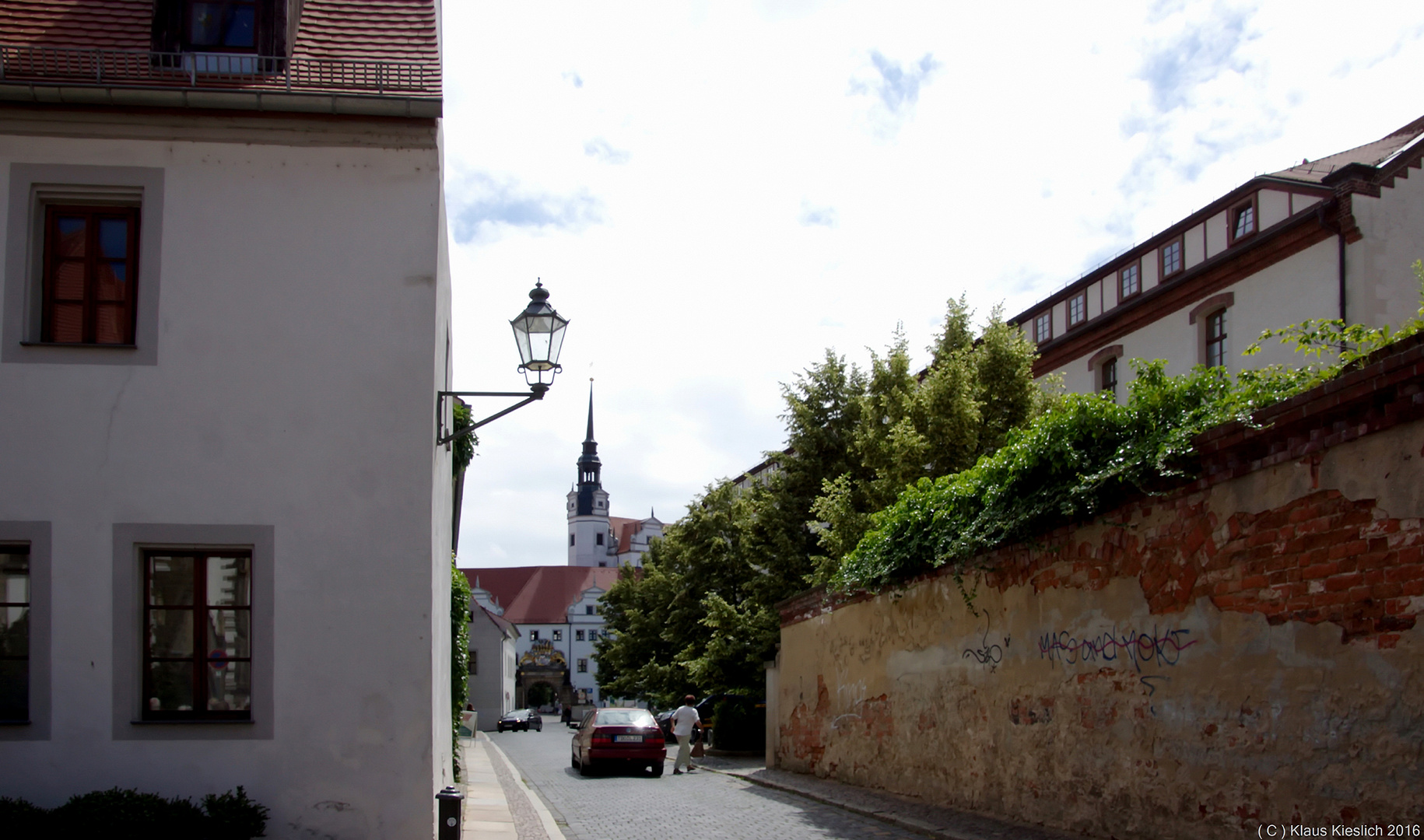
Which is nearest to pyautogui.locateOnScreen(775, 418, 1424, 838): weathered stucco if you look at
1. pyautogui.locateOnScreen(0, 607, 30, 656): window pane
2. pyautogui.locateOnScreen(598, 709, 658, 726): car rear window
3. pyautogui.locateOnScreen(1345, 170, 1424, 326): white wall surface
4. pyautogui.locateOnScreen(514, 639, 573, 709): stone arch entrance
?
pyautogui.locateOnScreen(598, 709, 658, 726): car rear window

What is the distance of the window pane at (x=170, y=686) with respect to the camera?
9.30 metres

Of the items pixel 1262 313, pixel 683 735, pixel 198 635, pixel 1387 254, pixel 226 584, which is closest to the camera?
pixel 198 635

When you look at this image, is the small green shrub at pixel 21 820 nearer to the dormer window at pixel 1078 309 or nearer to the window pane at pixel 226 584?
the window pane at pixel 226 584

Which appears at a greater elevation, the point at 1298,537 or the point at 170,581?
the point at 1298,537

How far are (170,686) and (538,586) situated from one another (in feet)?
430

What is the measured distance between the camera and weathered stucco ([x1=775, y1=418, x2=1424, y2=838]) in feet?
24.8

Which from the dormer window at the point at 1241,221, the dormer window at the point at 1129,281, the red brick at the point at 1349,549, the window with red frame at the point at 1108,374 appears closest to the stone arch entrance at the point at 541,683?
the window with red frame at the point at 1108,374

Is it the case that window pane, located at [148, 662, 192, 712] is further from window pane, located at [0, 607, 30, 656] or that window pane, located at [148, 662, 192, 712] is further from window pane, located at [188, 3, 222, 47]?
window pane, located at [188, 3, 222, 47]

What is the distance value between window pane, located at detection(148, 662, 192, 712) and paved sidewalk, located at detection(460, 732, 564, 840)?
248 cm

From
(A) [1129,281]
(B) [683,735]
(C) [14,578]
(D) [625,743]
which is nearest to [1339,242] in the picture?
(A) [1129,281]

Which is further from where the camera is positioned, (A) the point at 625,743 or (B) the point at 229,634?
(A) the point at 625,743

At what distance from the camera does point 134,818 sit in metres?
8.27

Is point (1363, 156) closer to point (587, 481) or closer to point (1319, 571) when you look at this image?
point (1319, 571)

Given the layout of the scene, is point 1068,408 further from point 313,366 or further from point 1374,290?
point 1374,290
